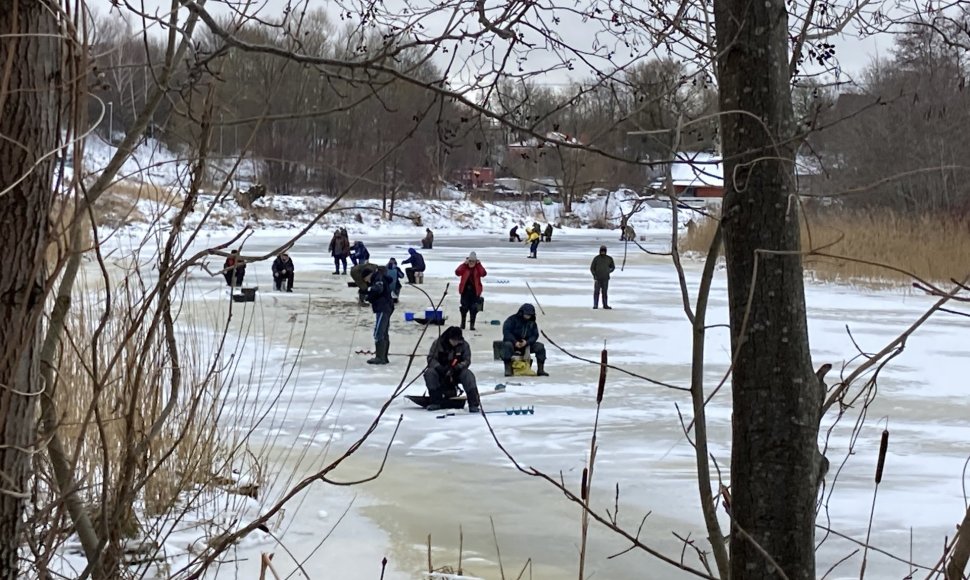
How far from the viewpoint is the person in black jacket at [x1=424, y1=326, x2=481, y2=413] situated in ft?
33.0

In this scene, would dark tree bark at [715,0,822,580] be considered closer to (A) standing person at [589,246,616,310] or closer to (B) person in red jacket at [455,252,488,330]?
(B) person in red jacket at [455,252,488,330]

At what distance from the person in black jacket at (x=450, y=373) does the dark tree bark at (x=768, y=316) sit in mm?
7880

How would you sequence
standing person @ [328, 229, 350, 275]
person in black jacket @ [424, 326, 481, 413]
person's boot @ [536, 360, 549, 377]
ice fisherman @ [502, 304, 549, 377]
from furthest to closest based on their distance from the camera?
1. standing person @ [328, 229, 350, 275]
2. person's boot @ [536, 360, 549, 377]
3. ice fisherman @ [502, 304, 549, 377]
4. person in black jacket @ [424, 326, 481, 413]

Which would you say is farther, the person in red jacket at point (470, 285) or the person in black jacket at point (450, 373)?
the person in red jacket at point (470, 285)

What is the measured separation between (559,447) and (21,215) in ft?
24.2

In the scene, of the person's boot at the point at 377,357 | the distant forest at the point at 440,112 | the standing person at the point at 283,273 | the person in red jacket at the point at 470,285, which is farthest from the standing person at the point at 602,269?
the distant forest at the point at 440,112

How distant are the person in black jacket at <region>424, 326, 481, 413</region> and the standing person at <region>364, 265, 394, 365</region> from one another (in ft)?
8.18

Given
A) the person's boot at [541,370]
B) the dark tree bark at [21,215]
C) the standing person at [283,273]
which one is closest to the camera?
the dark tree bark at [21,215]

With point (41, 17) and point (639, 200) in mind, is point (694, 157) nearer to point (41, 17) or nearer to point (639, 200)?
point (639, 200)

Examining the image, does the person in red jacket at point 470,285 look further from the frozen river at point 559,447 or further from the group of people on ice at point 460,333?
the frozen river at point 559,447

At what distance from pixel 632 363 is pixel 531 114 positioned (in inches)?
439

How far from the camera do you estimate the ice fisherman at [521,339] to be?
40.0 feet

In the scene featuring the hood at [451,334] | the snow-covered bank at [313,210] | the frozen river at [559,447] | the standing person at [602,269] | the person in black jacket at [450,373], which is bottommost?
the frozen river at [559,447]

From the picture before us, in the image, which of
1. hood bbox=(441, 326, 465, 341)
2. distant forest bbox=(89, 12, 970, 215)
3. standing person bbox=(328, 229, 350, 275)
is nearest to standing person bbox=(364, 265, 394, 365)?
hood bbox=(441, 326, 465, 341)
